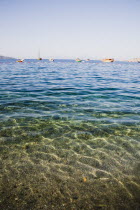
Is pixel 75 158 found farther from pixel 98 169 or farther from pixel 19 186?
pixel 19 186

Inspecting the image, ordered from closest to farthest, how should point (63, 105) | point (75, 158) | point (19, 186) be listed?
point (19, 186), point (75, 158), point (63, 105)

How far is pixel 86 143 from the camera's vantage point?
16.2 ft

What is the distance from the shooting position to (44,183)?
321 centimetres

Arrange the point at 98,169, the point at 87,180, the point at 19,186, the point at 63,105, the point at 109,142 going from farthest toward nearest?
the point at 63,105 → the point at 109,142 → the point at 98,169 → the point at 87,180 → the point at 19,186

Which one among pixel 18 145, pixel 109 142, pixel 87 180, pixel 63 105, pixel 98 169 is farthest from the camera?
pixel 63 105

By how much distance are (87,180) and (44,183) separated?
0.99m

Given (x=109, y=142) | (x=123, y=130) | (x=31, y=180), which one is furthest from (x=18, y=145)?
(x=123, y=130)

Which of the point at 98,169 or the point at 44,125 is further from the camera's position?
the point at 44,125

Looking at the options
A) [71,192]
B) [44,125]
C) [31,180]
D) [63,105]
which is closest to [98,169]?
[71,192]

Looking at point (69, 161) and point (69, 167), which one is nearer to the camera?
point (69, 167)

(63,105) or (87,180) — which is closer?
(87,180)

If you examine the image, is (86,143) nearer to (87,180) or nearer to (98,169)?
(98,169)

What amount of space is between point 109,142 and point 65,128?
1.89 meters

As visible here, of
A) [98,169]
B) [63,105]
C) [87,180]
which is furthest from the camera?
[63,105]
